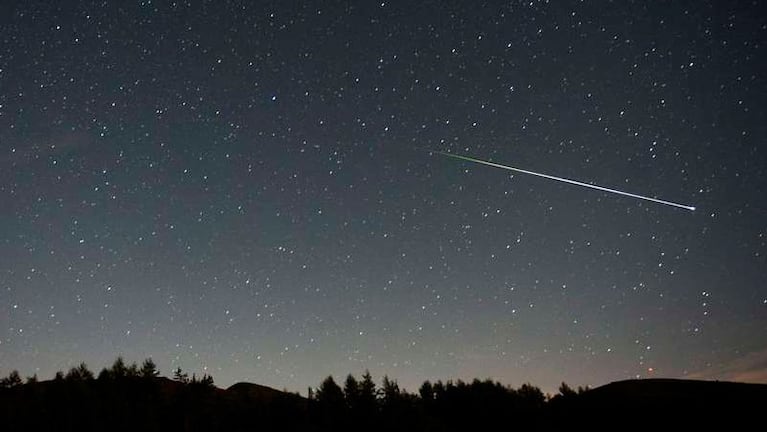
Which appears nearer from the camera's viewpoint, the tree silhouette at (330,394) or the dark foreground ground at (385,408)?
the dark foreground ground at (385,408)

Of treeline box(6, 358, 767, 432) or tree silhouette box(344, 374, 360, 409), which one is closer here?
treeline box(6, 358, 767, 432)

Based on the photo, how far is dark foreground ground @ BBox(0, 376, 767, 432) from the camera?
3375 centimetres

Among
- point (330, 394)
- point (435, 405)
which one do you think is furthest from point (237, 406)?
point (435, 405)

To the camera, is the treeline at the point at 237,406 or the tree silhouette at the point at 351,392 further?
the tree silhouette at the point at 351,392

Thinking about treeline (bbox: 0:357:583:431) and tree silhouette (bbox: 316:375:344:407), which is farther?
tree silhouette (bbox: 316:375:344:407)

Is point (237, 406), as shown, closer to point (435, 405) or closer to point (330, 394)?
point (330, 394)

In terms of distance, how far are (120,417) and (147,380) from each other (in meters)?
8.84

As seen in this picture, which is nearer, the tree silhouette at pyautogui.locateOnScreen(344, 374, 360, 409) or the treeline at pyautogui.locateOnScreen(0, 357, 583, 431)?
the treeline at pyautogui.locateOnScreen(0, 357, 583, 431)

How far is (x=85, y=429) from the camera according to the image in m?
32.2

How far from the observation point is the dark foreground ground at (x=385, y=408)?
111 ft

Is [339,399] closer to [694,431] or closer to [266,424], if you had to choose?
[266,424]

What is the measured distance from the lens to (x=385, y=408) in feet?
129

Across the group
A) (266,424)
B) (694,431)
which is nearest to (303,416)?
(266,424)

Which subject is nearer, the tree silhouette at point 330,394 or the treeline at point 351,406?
the treeline at point 351,406
